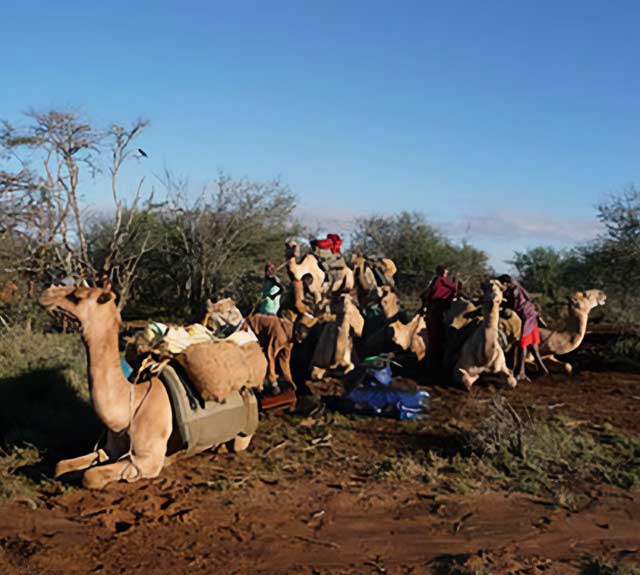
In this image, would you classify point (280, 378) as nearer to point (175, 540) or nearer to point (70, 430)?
point (70, 430)

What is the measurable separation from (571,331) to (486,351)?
101 inches

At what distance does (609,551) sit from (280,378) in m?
6.10

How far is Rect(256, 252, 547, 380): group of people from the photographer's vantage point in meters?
12.3

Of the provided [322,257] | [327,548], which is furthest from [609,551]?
[322,257]

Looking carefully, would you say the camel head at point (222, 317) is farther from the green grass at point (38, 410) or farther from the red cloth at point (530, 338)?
the red cloth at point (530, 338)

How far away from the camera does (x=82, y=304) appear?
20.1 ft

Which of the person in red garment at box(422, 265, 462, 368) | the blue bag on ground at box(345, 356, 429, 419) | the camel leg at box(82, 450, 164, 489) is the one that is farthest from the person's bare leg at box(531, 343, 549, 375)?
the camel leg at box(82, 450, 164, 489)

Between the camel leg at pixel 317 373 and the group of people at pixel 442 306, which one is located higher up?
the group of people at pixel 442 306

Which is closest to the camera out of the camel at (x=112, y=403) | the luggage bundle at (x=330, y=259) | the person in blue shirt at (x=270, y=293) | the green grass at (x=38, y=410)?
the camel at (x=112, y=403)

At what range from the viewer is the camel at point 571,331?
1284 centimetres

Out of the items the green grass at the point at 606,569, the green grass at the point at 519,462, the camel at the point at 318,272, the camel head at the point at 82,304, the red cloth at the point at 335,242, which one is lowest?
the green grass at the point at 606,569

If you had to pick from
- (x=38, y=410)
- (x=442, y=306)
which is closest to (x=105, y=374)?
(x=38, y=410)

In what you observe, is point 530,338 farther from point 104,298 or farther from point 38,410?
point 104,298

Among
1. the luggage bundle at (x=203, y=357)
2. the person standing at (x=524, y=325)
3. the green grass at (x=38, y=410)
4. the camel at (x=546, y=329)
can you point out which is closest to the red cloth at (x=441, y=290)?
the camel at (x=546, y=329)
